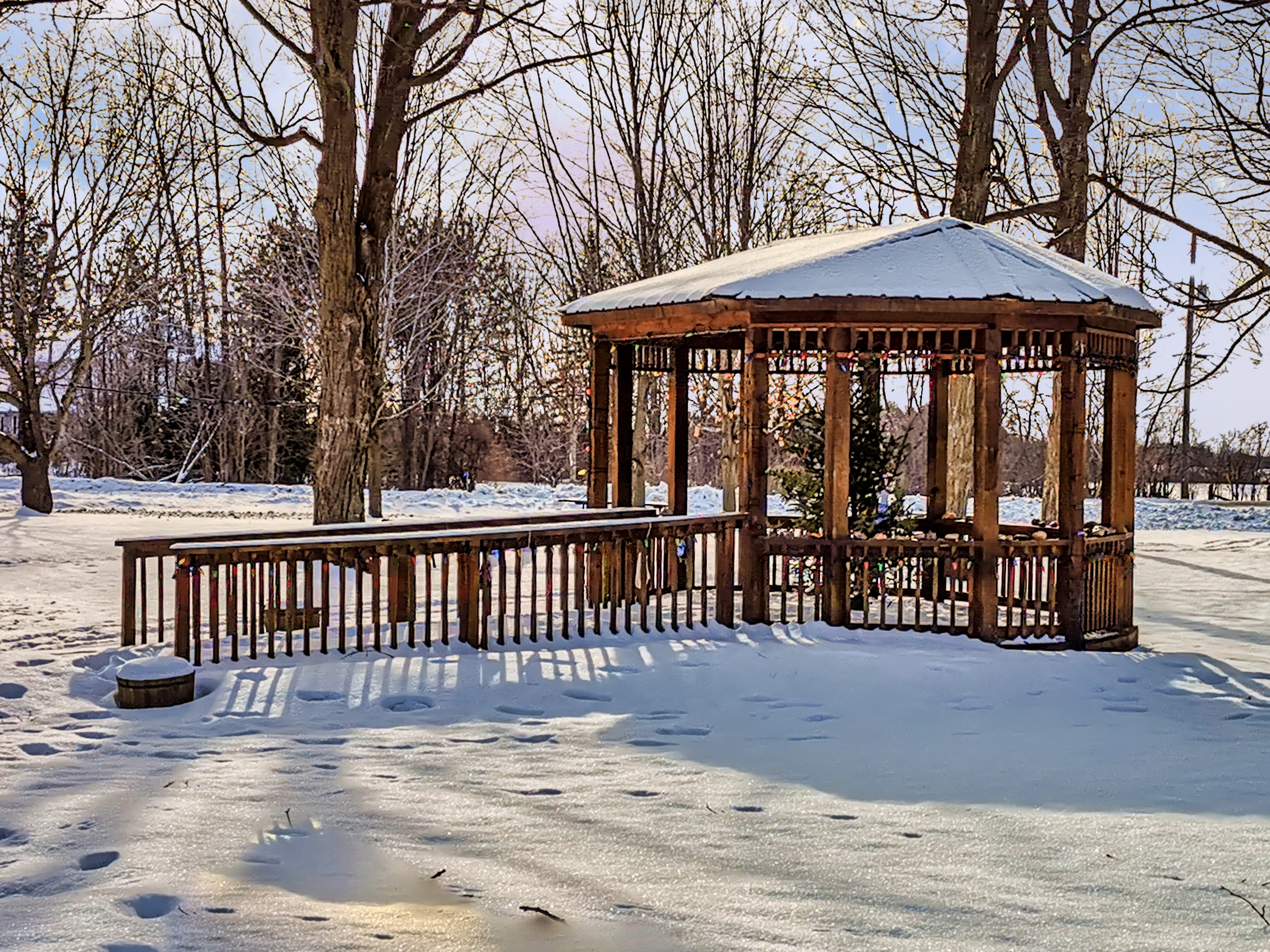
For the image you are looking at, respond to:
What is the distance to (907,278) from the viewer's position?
9.30 meters

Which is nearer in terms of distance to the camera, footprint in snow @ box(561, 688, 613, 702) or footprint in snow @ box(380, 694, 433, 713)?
footprint in snow @ box(380, 694, 433, 713)

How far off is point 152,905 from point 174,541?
17.2 feet

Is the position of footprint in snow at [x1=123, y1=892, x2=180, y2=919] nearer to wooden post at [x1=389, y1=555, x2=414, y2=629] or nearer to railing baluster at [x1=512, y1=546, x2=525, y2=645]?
wooden post at [x1=389, y1=555, x2=414, y2=629]

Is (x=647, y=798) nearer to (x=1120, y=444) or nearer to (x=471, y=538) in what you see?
(x=471, y=538)

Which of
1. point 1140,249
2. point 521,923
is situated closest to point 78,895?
point 521,923

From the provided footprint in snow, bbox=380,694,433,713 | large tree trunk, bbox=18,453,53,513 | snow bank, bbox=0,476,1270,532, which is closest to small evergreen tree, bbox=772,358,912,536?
footprint in snow, bbox=380,694,433,713

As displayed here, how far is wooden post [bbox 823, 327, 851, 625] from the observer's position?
9.48m

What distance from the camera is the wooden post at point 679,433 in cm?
1260

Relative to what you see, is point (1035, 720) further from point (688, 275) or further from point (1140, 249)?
point (1140, 249)

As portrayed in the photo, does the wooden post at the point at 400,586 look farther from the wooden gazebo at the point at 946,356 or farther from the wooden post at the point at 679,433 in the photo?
Answer: the wooden post at the point at 679,433

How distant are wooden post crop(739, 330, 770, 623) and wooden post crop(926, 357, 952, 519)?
3.42 m

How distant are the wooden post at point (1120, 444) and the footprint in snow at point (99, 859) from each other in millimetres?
8774

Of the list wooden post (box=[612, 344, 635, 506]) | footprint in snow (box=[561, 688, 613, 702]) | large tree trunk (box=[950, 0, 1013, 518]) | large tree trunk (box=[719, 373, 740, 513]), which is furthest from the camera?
large tree trunk (box=[719, 373, 740, 513])

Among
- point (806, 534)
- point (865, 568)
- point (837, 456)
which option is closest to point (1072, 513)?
point (865, 568)
